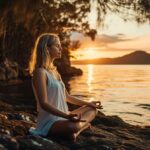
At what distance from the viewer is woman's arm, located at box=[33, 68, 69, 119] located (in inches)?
250

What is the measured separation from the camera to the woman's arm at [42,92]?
20.9ft

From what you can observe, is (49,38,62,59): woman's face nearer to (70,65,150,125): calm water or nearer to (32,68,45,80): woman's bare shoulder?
(32,68,45,80): woman's bare shoulder

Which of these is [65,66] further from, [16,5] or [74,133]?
[74,133]

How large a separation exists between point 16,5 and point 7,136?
833 centimetres

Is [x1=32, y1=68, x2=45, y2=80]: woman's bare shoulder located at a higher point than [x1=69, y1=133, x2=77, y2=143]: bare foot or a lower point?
higher

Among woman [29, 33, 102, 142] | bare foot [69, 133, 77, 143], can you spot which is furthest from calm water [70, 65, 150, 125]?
woman [29, 33, 102, 142]

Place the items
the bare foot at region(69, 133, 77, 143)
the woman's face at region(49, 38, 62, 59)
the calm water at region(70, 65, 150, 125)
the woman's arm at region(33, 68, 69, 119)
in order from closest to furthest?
the woman's arm at region(33, 68, 69, 119)
the woman's face at region(49, 38, 62, 59)
the bare foot at region(69, 133, 77, 143)
the calm water at region(70, 65, 150, 125)

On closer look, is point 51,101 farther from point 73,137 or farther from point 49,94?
point 73,137

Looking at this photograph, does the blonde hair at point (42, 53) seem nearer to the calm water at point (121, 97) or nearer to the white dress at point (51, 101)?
the white dress at point (51, 101)

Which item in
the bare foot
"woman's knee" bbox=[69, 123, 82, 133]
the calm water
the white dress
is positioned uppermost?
the white dress

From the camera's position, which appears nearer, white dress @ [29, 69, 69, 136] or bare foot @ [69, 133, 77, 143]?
white dress @ [29, 69, 69, 136]

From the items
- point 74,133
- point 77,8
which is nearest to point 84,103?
point 74,133

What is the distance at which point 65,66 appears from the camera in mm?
70562

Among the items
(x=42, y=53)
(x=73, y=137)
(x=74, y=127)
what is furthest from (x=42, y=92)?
(x=73, y=137)
